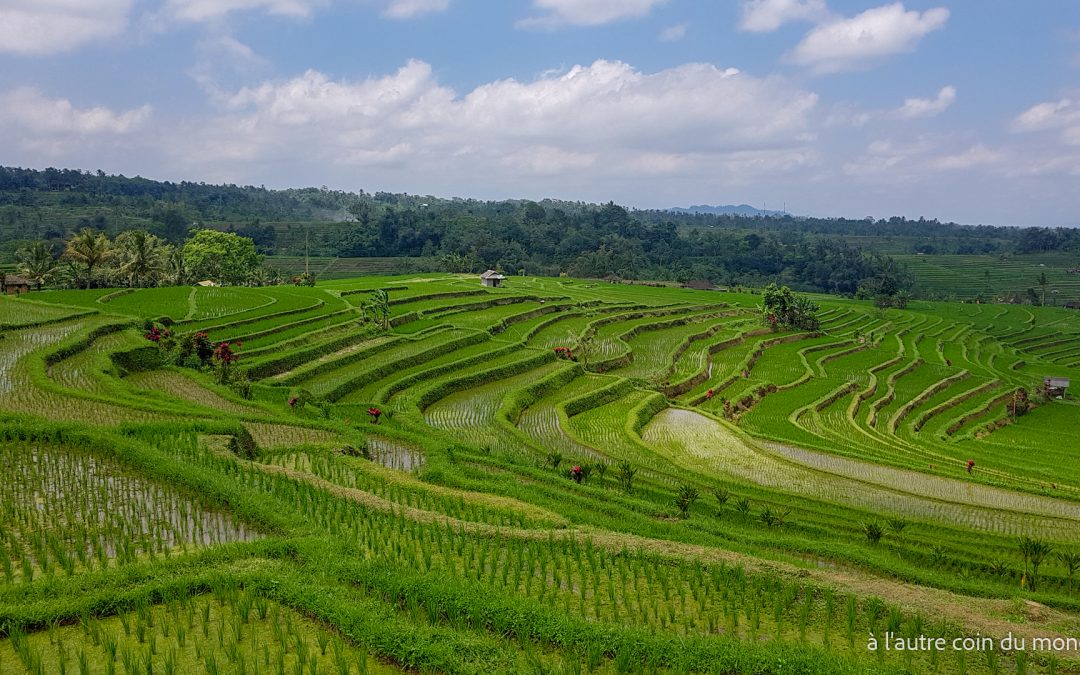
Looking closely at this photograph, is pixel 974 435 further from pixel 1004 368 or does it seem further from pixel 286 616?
pixel 286 616

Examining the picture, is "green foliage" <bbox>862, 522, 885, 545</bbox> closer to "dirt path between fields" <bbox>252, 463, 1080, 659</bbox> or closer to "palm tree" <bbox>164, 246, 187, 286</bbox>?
"dirt path between fields" <bbox>252, 463, 1080, 659</bbox>

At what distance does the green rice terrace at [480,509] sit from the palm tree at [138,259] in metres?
12.1

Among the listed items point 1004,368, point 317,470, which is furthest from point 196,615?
point 1004,368

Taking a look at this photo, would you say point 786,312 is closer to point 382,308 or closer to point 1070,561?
point 382,308

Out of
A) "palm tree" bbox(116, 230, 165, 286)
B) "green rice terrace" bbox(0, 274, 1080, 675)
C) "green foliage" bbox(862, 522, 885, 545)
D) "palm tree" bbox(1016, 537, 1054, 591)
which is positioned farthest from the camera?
"palm tree" bbox(116, 230, 165, 286)

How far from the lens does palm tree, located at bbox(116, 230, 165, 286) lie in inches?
1660

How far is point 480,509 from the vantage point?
11.5 metres

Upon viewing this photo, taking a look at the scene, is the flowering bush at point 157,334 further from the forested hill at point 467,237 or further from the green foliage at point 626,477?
the forested hill at point 467,237

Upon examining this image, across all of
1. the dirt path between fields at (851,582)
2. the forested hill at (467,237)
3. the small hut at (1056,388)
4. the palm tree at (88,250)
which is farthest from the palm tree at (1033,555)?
the forested hill at (467,237)

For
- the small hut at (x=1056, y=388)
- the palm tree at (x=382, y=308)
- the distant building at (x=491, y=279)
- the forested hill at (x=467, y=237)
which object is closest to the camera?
the palm tree at (x=382, y=308)

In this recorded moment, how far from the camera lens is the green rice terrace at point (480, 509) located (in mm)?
6852

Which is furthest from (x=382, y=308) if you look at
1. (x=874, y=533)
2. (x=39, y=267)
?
(x=39, y=267)

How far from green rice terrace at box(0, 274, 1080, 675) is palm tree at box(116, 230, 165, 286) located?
1214 cm

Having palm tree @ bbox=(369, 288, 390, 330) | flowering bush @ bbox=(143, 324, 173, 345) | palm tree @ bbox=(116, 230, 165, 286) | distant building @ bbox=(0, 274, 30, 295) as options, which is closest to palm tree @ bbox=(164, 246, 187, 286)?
palm tree @ bbox=(116, 230, 165, 286)
